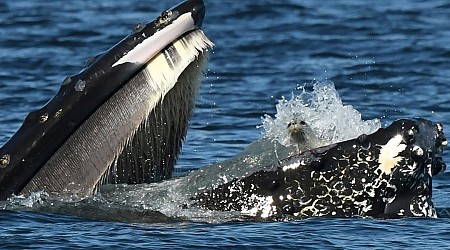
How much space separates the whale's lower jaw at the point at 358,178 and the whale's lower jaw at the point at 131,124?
0.60 metres

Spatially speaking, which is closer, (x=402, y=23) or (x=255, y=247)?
(x=255, y=247)


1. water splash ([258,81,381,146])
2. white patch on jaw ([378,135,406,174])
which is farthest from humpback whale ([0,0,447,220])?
water splash ([258,81,381,146])

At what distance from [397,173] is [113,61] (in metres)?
1.70

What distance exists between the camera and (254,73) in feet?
53.0

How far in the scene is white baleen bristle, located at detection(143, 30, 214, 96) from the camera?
25.7 feet

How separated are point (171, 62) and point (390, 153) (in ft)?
4.40

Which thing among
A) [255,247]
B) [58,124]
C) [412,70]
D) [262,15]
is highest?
[262,15]

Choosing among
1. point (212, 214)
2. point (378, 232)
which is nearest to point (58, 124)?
point (212, 214)

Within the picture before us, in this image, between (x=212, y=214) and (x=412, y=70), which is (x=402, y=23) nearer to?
(x=412, y=70)

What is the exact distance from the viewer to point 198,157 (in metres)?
11.5

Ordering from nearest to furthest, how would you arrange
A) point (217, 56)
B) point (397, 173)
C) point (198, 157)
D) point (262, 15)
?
point (397, 173)
point (198, 157)
point (217, 56)
point (262, 15)

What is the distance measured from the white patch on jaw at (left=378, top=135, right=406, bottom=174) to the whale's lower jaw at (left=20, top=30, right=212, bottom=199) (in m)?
1.19

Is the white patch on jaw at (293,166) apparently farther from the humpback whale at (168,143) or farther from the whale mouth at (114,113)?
the whale mouth at (114,113)

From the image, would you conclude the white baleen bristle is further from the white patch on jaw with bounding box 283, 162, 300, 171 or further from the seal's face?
the white patch on jaw with bounding box 283, 162, 300, 171
